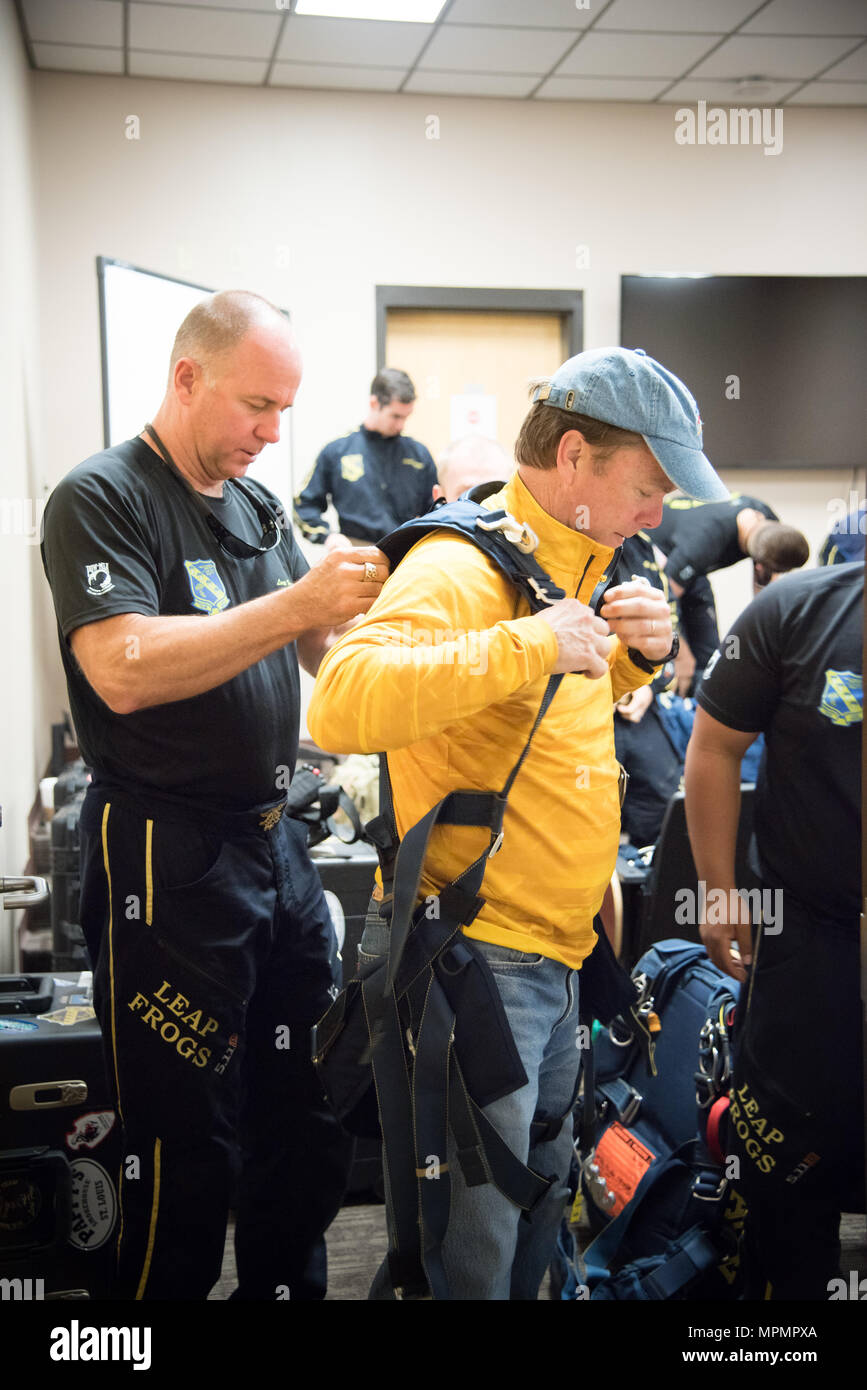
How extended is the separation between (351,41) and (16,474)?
2.27 meters

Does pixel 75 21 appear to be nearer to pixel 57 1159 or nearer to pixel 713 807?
pixel 713 807

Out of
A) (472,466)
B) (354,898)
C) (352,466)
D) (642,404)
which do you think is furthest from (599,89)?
(642,404)

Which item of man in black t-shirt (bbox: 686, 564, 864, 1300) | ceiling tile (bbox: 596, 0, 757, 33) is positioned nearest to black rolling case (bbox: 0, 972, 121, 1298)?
man in black t-shirt (bbox: 686, 564, 864, 1300)

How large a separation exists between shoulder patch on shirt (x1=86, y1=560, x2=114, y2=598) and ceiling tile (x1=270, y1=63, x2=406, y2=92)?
392cm

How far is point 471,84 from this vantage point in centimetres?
474

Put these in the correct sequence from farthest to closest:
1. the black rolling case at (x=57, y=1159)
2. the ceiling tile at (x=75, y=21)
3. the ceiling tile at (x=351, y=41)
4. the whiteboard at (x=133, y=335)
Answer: the ceiling tile at (x=351, y=41) < the ceiling tile at (x=75, y=21) < the whiteboard at (x=133, y=335) < the black rolling case at (x=57, y=1159)

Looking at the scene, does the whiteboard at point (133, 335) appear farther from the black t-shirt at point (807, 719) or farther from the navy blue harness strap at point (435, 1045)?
the navy blue harness strap at point (435, 1045)

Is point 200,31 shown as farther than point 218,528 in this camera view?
Yes

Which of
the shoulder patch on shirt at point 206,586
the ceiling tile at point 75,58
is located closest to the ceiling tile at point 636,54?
the ceiling tile at point 75,58

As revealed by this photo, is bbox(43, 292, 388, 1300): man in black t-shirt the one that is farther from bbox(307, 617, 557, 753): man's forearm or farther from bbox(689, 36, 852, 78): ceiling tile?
bbox(689, 36, 852, 78): ceiling tile

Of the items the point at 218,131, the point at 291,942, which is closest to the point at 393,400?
the point at 218,131

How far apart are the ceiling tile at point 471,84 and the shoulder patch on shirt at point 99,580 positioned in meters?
4.08

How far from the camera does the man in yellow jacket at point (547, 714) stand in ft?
3.76

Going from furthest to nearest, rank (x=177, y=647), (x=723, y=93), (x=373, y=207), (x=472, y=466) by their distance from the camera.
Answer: (x=373, y=207) → (x=723, y=93) → (x=472, y=466) → (x=177, y=647)
